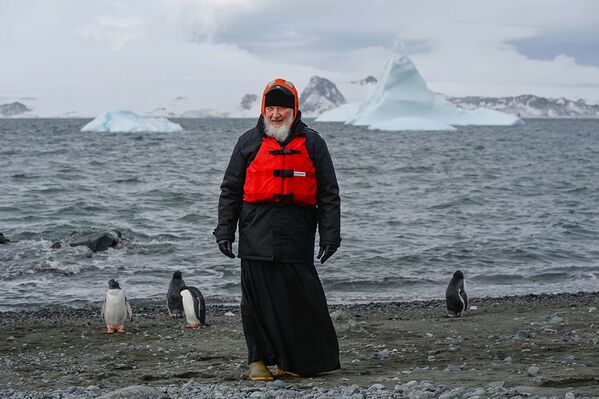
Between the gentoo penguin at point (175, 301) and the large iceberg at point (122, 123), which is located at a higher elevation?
the large iceberg at point (122, 123)

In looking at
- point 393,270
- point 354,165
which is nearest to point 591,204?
point 393,270

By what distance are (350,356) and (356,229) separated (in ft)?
39.7

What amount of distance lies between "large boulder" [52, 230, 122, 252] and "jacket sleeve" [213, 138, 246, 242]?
35.4 feet

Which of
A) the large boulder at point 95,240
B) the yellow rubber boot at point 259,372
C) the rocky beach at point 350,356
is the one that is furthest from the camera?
the large boulder at point 95,240

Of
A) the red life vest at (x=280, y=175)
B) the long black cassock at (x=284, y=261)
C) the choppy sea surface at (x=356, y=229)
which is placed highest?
the red life vest at (x=280, y=175)

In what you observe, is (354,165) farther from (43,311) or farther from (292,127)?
(292,127)

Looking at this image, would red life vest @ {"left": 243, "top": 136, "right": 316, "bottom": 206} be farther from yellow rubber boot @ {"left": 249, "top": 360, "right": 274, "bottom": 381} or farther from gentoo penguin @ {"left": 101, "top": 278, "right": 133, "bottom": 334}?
gentoo penguin @ {"left": 101, "top": 278, "right": 133, "bottom": 334}

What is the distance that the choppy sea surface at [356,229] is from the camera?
42.4ft

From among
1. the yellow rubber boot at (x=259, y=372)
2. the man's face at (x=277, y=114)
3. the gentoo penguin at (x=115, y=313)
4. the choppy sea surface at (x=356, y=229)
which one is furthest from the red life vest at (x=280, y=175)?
the choppy sea surface at (x=356, y=229)

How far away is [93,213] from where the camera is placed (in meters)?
21.3

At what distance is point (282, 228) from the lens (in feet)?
16.9

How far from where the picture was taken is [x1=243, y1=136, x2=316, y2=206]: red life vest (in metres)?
5.07

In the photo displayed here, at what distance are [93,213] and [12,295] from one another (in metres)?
9.55

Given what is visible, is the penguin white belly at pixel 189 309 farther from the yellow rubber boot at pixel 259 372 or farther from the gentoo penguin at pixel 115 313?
the yellow rubber boot at pixel 259 372
